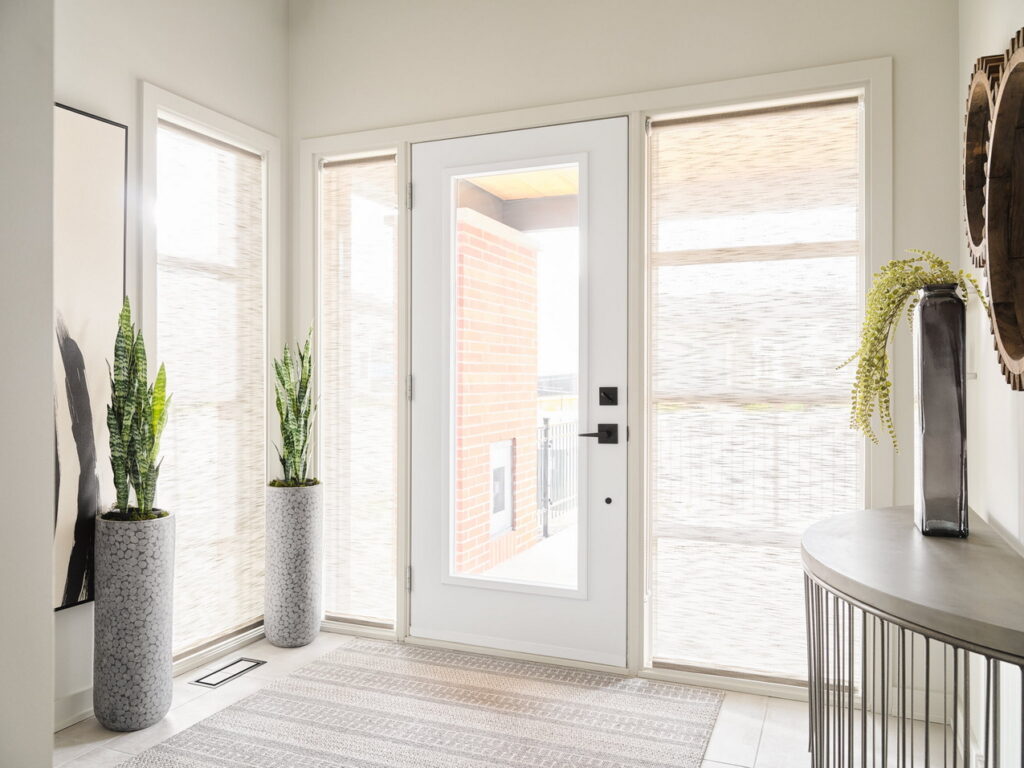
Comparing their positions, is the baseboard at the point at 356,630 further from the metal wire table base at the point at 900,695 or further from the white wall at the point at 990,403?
the white wall at the point at 990,403

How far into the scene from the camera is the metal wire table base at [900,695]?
1.00 meters

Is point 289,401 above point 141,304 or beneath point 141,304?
beneath

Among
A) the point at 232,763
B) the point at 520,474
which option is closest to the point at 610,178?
the point at 520,474

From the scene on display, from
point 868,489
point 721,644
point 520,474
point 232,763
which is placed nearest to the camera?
point 232,763

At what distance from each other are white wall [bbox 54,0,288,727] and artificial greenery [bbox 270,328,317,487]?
698mm

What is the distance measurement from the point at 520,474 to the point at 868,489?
1295 millimetres

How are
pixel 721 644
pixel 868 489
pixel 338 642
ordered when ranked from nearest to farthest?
1. pixel 868 489
2. pixel 721 644
3. pixel 338 642

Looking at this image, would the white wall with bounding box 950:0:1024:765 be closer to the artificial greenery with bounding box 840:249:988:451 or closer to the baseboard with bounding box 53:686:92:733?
the artificial greenery with bounding box 840:249:988:451

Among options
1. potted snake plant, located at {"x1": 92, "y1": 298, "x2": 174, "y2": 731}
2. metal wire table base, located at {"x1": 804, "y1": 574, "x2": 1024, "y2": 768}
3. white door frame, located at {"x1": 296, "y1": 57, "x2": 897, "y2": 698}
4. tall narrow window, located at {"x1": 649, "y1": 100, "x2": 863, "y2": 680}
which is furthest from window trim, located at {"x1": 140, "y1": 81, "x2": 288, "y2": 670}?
metal wire table base, located at {"x1": 804, "y1": 574, "x2": 1024, "y2": 768}

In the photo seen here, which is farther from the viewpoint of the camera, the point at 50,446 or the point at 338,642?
the point at 338,642

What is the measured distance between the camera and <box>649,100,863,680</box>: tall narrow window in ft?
8.91

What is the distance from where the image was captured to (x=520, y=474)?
307cm

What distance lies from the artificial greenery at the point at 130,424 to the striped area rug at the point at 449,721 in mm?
797

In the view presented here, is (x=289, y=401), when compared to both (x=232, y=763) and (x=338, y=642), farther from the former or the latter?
(x=232, y=763)
